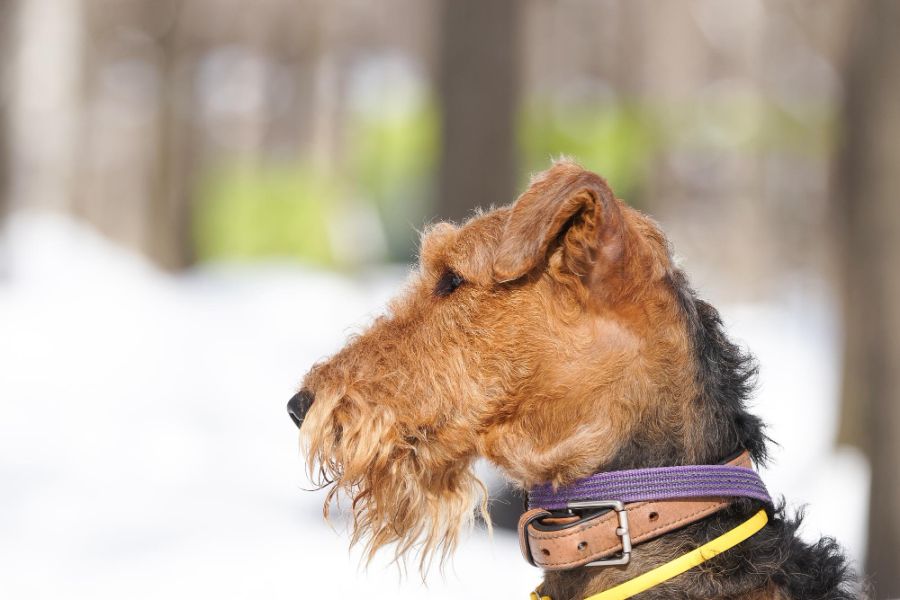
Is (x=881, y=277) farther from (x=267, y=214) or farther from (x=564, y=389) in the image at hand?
(x=267, y=214)

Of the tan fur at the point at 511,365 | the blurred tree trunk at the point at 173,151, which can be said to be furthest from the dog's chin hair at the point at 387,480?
the blurred tree trunk at the point at 173,151

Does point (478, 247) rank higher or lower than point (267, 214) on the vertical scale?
higher

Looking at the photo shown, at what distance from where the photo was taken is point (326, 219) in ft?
66.0

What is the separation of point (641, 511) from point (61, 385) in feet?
24.2

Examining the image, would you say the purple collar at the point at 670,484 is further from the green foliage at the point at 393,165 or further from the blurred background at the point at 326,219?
the green foliage at the point at 393,165

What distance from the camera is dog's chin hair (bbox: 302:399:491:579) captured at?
8.85 ft

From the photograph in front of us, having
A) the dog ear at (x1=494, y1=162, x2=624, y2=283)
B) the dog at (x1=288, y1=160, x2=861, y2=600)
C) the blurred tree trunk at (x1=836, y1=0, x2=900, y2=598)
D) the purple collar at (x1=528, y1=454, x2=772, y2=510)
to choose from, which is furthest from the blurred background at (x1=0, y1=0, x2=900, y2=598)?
the purple collar at (x1=528, y1=454, x2=772, y2=510)

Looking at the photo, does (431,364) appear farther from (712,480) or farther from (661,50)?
(661,50)

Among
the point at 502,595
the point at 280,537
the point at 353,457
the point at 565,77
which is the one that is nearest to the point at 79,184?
the point at 565,77

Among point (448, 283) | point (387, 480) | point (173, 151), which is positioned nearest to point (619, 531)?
point (387, 480)

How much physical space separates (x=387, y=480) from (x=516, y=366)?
543mm

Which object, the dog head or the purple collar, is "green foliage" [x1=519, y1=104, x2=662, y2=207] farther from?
the purple collar

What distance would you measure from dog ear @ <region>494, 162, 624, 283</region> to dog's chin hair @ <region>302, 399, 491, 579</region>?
→ 58 centimetres

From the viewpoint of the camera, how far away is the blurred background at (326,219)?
5.29 meters
